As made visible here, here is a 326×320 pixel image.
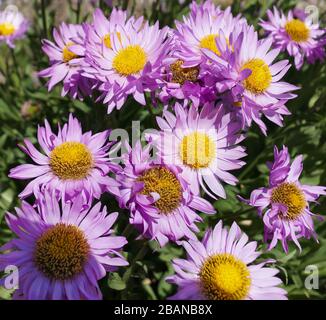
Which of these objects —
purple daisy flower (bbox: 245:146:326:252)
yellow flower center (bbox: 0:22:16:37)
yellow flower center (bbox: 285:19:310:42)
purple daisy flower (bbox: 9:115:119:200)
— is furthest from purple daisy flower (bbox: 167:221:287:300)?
yellow flower center (bbox: 0:22:16:37)

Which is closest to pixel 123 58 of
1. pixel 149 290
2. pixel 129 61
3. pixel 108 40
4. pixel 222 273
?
pixel 129 61

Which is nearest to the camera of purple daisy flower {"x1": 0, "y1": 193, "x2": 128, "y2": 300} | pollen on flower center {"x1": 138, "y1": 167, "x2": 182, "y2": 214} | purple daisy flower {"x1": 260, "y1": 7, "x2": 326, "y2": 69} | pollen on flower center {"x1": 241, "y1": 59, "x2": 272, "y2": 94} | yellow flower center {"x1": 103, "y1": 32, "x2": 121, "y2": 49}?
purple daisy flower {"x1": 0, "y1": 193, "x2": 128, "y2": 300}

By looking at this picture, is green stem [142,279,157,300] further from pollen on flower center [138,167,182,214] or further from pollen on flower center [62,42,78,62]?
pollen on flower center [62,42,78,62]

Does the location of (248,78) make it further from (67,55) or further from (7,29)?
(7,29)

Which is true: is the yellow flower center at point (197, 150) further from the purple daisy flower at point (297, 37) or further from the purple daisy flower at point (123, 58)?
the purple daisy flower at point (297, 37)
